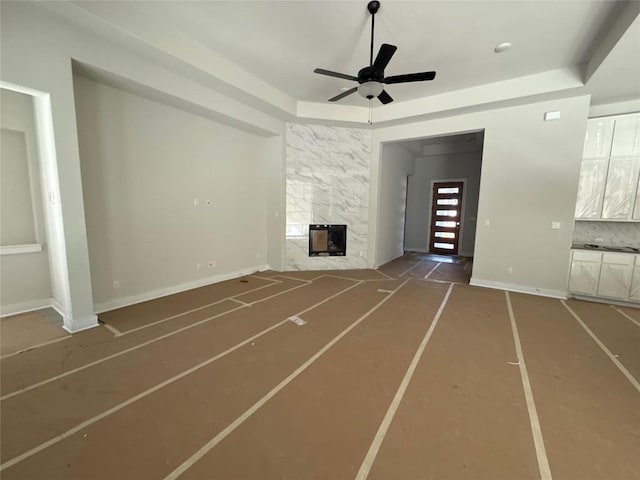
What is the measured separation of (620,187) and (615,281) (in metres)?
1.53

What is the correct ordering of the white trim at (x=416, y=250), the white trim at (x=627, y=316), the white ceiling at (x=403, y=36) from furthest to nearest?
1. the white trim at (x=416, y=250)
2. the white trim at (x=627, y=316)
3. the white ceiling at (x=403, y=36)

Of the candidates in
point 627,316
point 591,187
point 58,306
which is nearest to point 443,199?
point 591,187

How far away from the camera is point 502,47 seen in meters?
3.43

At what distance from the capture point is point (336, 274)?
5.77 meters

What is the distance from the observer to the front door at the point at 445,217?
333 inches

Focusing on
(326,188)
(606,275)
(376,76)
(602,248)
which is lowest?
(606,275)

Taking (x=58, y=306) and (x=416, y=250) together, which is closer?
(x=58, y=306)

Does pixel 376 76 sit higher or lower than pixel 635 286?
higher

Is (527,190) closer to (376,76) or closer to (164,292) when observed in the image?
(376,76)

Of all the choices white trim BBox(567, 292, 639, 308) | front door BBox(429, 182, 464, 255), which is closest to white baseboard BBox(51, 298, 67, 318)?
white trim BBox(567, 292, 639, 308)

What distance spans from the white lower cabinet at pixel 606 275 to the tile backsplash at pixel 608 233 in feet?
2.16

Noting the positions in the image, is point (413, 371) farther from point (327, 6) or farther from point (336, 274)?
point (327, 6)

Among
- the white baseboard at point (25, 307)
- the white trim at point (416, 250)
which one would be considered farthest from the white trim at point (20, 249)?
the white trim at point (416, 250)

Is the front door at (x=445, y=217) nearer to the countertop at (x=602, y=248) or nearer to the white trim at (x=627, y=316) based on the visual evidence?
the countertop at (x=602, y=248)
